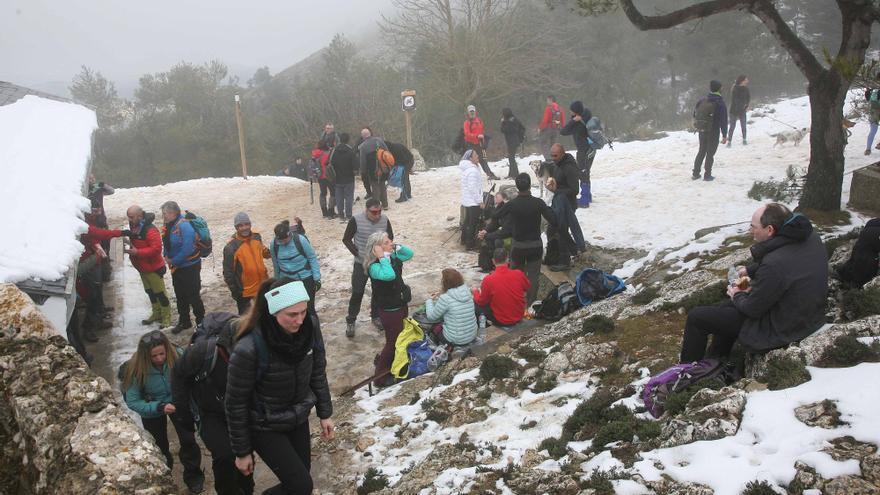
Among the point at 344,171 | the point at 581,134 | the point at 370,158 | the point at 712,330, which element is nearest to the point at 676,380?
the point at 712,330

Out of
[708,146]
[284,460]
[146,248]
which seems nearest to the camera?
[284,460]

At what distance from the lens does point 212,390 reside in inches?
165

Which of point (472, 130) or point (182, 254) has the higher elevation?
point (472, 130)

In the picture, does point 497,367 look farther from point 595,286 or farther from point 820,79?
point 820,79

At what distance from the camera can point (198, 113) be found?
138 feet

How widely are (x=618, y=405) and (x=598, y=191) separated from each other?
951 centimetres

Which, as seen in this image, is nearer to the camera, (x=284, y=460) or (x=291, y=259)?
(x=284, y=460)

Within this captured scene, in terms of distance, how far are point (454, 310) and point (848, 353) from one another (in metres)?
A: 3.81

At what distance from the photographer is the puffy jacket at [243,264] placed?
7.50m

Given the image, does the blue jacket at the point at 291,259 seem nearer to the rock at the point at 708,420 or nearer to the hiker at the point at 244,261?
the hiker at the point at 244,261

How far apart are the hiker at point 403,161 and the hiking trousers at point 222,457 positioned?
1014 centimetres

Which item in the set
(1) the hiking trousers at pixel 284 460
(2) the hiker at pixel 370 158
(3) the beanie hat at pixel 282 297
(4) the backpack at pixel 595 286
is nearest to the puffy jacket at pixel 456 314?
(4) the backpack at pixel 595 286

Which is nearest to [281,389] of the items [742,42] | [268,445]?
[268,445]

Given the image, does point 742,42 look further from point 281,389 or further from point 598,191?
point 281,389
